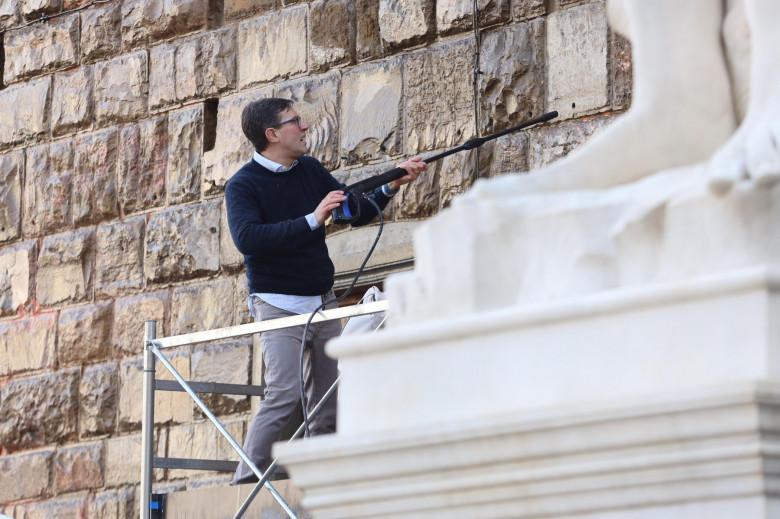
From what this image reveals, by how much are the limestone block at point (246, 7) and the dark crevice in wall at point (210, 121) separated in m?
0.36

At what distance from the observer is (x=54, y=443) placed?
683cm

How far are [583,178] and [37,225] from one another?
532cm

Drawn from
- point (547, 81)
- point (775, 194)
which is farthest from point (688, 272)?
point (547, 81)

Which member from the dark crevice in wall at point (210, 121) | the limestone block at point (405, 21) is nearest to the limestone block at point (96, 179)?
the dark crevice in wall at point (210, 121)

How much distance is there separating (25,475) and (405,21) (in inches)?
102

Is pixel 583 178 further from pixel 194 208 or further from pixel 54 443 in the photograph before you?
pixel 54 443

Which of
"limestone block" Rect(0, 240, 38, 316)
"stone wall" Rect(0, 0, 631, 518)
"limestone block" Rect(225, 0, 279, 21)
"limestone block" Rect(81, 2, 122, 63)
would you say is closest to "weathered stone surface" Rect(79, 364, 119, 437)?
"stone wall" Rect(0, 0, 631, 518)

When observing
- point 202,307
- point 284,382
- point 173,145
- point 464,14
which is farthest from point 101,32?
point 284,382

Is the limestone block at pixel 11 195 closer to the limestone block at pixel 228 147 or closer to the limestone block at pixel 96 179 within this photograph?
the limestone block at pixel 96 179

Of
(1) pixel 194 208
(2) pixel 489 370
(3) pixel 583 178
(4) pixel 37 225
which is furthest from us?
(4) pixel 37 225

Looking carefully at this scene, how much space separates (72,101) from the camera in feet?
23.7

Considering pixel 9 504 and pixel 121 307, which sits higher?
pixel 121 307

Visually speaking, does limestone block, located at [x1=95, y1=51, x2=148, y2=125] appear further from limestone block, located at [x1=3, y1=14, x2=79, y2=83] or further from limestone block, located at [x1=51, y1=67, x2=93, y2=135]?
limestone block, located at [x1=3, y1=14, x2=79, y2=83]

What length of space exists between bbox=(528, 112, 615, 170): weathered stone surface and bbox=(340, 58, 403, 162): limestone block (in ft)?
2.05
